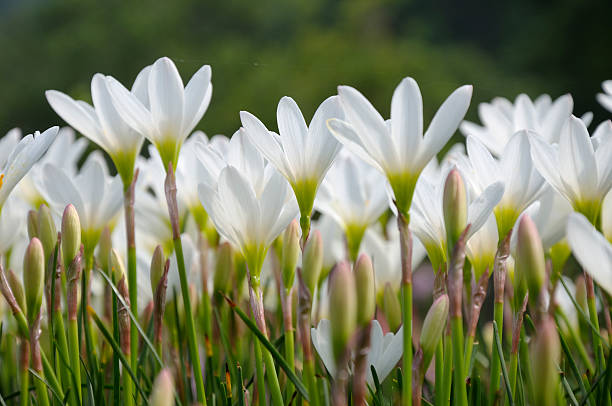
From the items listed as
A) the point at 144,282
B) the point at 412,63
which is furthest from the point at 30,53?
the point at 144,282

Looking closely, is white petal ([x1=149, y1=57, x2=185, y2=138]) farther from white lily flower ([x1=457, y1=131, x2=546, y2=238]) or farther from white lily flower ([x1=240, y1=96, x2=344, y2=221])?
white lily flower ([x1=457, y1=131, x2=546, y2=238])

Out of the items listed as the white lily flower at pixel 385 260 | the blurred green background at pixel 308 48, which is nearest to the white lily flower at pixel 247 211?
the white lily flower at pixel 385 260

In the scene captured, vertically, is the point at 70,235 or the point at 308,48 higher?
the point at 308,48

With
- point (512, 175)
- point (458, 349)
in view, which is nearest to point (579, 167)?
point (512, 175)

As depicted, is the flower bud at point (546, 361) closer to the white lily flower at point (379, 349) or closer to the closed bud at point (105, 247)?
the white lily flower at point (379, 349)

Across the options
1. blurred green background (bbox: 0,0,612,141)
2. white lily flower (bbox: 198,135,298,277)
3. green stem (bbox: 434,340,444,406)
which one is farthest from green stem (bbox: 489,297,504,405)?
blurred green background (bbox: 0,0,612,141)

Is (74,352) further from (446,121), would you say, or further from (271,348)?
(446,121)
